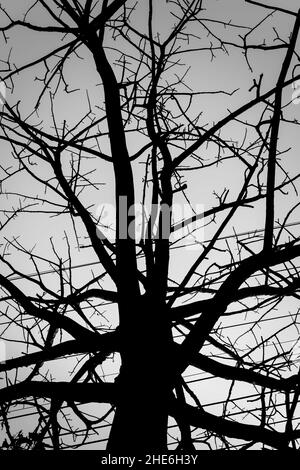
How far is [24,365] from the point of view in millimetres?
2709

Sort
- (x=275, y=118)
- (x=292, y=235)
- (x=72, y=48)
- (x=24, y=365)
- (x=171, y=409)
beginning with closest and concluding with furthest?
(x=275, y=118) < (x=171, y=409) < (x=24, y=365) < (x=292, y=235) < (x=72, y=48)

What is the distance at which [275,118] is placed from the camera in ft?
7.52

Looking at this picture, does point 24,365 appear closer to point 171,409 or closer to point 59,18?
point 171,409

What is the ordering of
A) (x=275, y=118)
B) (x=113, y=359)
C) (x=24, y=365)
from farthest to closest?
(x=113, y=359), (x=24, y=365), (x=275, y=118)

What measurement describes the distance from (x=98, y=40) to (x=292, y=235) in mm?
1657

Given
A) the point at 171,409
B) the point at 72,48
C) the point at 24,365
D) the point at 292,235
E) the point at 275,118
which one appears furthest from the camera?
the point at 72,48

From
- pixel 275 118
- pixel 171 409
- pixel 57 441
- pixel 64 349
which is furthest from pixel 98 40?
pixel 57 441

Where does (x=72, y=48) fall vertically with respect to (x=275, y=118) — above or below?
above

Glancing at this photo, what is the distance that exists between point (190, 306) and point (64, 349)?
28.4 inches

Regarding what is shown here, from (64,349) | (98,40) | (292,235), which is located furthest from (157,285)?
(98,40)

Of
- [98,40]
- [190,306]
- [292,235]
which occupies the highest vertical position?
[98,40]

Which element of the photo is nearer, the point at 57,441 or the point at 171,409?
the point at 171,409

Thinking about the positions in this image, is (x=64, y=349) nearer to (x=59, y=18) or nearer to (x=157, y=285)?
(x=157, y=285)

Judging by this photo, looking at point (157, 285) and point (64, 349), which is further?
point (157, 285)
